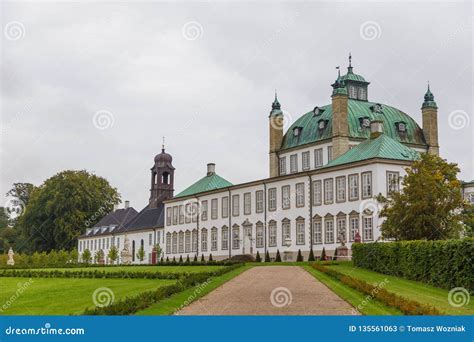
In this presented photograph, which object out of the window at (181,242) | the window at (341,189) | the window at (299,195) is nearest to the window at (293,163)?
the window at (299,195)

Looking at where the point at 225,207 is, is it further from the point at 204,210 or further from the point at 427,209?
the point at 427,209

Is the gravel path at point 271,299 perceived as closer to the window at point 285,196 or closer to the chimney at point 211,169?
the window at point 285,196

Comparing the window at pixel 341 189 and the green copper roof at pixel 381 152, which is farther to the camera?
the window at pixel 341 189

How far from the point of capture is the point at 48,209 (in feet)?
273

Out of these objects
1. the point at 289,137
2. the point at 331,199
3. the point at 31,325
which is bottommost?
the point at 31,325

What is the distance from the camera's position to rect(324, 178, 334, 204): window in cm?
5225

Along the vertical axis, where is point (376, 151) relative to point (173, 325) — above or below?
above

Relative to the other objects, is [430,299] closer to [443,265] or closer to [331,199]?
[443,265]

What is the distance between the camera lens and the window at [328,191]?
52253 mm

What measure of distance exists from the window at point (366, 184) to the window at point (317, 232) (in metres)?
5.19

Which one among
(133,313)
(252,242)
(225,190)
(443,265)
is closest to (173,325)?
(133,313)

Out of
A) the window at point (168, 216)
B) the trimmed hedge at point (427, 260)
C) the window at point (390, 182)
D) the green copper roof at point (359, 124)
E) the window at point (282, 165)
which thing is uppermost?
the green copper roof at point (359, 124)

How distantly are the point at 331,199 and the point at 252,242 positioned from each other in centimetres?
1011

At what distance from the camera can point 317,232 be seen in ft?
174
